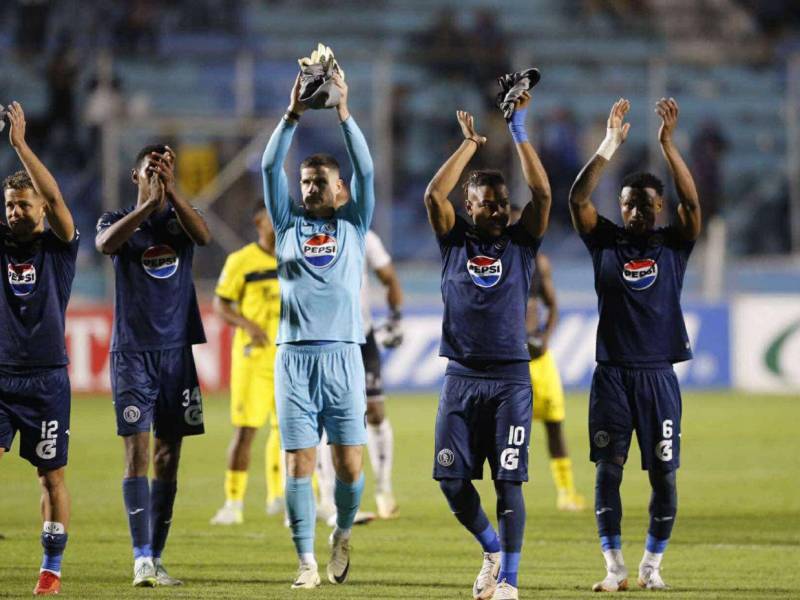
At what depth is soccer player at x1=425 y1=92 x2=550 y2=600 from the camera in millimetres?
7730

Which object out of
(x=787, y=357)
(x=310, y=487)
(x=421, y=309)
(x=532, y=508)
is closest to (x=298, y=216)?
(x=310, y=487)

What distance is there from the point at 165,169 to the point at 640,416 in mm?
2929

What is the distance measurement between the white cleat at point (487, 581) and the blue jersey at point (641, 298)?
1288 mm

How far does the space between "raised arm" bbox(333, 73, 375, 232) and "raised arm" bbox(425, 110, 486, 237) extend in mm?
391

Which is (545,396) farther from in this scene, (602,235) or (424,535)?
(602,235)

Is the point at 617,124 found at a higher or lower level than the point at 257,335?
higher

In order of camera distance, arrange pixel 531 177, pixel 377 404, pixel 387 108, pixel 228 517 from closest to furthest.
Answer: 1. pixel 531 177
2. pixel 228 517
3. pixel 377 404
4. pixel 387 108

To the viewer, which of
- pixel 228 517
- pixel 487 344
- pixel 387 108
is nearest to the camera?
pixel 487 344

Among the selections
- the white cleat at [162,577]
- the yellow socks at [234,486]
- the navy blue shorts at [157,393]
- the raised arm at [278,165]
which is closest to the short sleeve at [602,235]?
the raised arm at [278,165]

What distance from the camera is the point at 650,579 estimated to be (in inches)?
321

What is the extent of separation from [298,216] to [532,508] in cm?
460

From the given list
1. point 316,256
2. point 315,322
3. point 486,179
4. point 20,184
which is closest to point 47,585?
point 315,322

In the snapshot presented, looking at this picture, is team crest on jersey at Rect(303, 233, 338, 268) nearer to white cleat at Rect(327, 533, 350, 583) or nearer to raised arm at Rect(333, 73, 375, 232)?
raised arm at Rect(333, 73, 375, 232)

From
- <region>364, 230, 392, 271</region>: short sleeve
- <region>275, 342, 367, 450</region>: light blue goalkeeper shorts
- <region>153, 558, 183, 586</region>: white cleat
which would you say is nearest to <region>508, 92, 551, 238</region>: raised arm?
<region>275, 342, 367, 450</region>: light blue goalkeeper shorts
